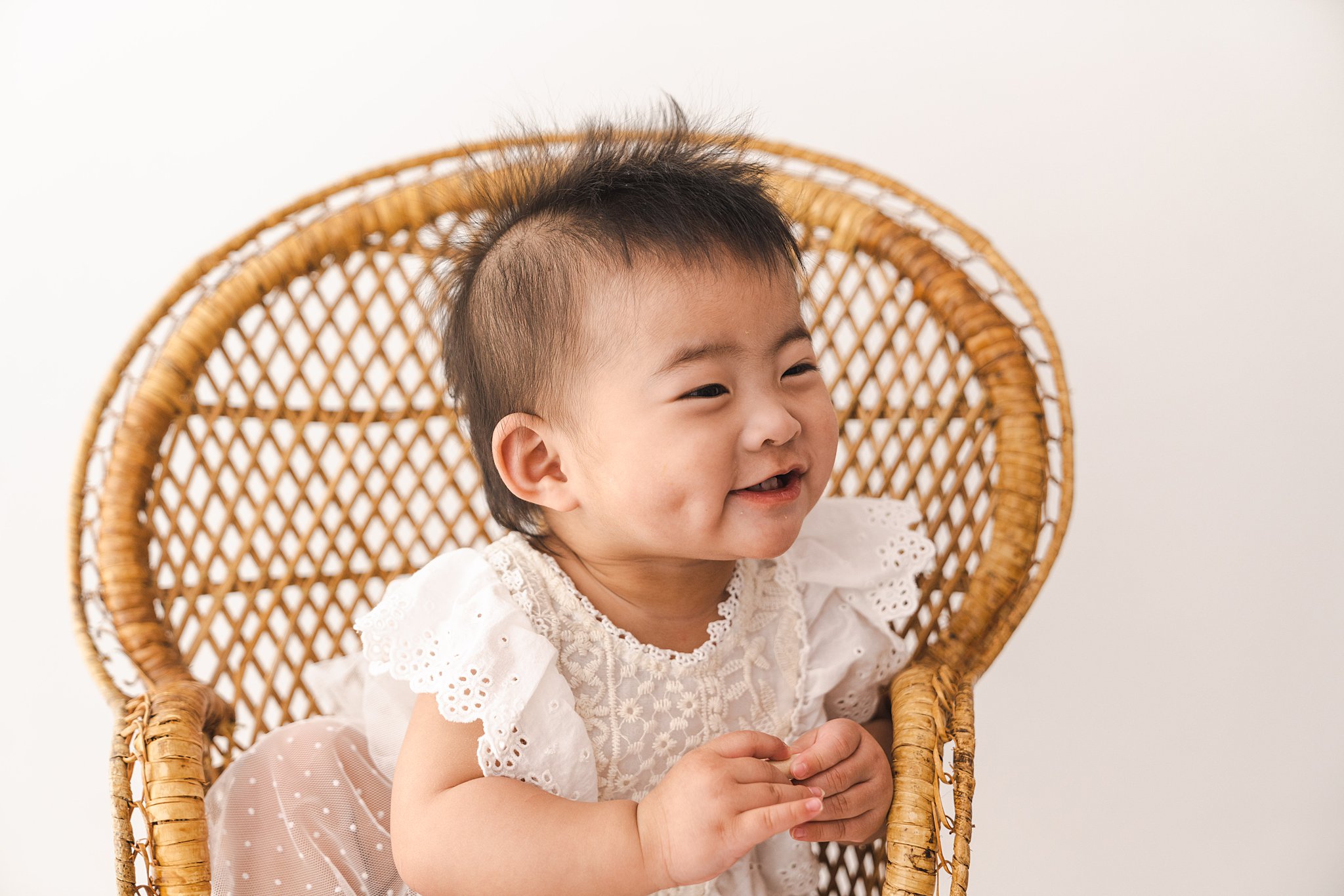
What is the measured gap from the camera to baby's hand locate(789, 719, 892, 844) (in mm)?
897

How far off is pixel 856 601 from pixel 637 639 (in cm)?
24

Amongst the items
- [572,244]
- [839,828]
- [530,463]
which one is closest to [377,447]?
[530,463]

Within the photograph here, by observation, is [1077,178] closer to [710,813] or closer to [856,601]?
[856,601]

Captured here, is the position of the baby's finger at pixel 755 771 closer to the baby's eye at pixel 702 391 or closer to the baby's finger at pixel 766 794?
the baby's finger at pixel 766 794

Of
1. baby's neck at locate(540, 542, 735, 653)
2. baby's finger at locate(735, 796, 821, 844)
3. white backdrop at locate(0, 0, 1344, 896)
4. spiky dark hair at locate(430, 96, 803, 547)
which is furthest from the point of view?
white backdrop at locate(0, 0, 1344, 896)

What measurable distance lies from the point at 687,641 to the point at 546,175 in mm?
447

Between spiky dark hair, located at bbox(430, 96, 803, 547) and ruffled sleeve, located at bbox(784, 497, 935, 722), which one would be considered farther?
ruffled sleeve, located at bbox(784, 497, 935, 722)

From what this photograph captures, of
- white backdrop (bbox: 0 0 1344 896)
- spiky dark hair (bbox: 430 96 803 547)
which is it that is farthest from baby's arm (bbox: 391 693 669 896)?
white backdrop (bbox: 0 0 1344 896)

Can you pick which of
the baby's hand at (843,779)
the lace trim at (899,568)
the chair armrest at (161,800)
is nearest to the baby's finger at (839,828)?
the baby's hand at (843,779)

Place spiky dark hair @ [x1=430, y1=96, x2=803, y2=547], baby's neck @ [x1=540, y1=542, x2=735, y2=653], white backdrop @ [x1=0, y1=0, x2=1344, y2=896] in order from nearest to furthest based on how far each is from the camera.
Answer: spiky dark hair @ [x1=430, y1=96, x2=803, y2=547], baby's neck @ [x1=540, y1=542, x2=735, y2=653], white backdrop @ [x1=0, y1=0, x2=1344, y2=896]

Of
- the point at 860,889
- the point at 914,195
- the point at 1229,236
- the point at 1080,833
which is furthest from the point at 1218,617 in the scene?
the point at 914,195

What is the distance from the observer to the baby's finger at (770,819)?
2.70 feet

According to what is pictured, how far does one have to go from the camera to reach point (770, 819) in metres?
0.83

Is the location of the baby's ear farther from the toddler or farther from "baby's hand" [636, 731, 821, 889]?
"baby's hand" [636, 731, 821, 889]
